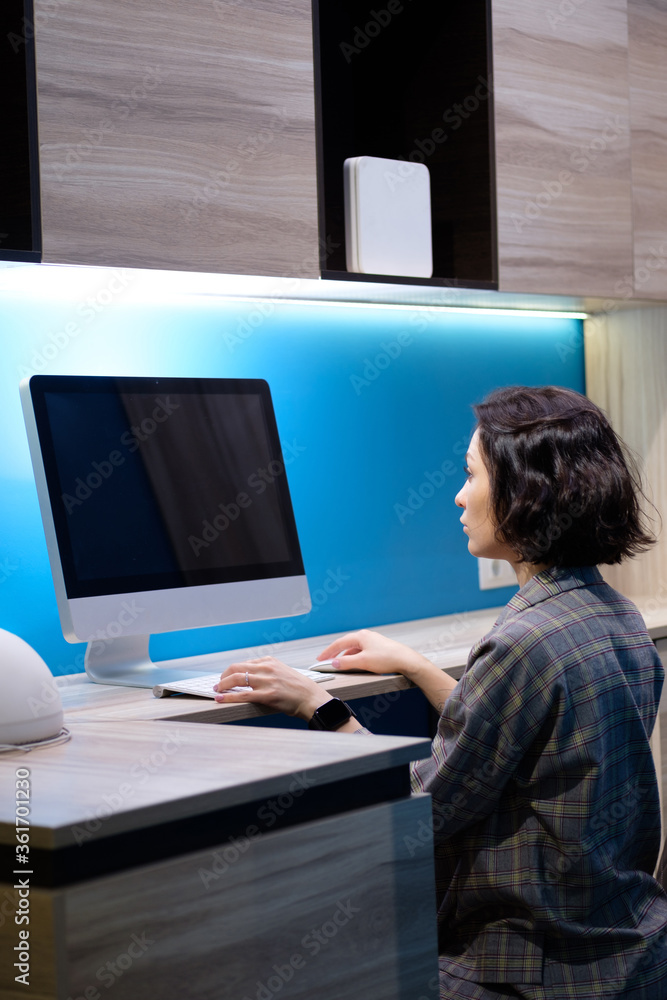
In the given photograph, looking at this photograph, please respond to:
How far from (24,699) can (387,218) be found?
1.20 metres

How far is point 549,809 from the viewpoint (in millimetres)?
1298

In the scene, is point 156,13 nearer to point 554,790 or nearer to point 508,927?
point 554,790

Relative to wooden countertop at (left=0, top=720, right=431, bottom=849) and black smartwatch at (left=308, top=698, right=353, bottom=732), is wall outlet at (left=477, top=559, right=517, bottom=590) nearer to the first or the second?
black smartwatch at (left=308, top=698, right=353, bottom=732)

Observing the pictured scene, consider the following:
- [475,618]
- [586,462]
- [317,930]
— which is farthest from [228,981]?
[475,618]

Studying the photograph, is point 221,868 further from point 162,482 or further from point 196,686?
point 162,482

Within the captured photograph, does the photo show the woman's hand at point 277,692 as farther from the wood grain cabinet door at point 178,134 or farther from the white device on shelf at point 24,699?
the wood grain cabinet door at point 178,134

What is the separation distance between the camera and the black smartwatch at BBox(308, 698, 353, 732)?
1470mm

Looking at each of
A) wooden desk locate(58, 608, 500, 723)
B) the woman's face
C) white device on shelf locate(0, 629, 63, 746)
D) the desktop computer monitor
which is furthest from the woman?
the desktop computer monitor

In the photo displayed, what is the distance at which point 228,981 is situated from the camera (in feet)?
3.22

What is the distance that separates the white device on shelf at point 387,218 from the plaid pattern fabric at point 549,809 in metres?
0.88

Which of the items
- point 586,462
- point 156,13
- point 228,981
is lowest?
point 228,981

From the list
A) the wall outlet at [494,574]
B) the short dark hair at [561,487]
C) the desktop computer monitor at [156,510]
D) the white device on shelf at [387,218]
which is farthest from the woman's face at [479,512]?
the wall outlet at [494,574]

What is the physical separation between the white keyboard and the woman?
341mm

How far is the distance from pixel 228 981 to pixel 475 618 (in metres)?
1.67
